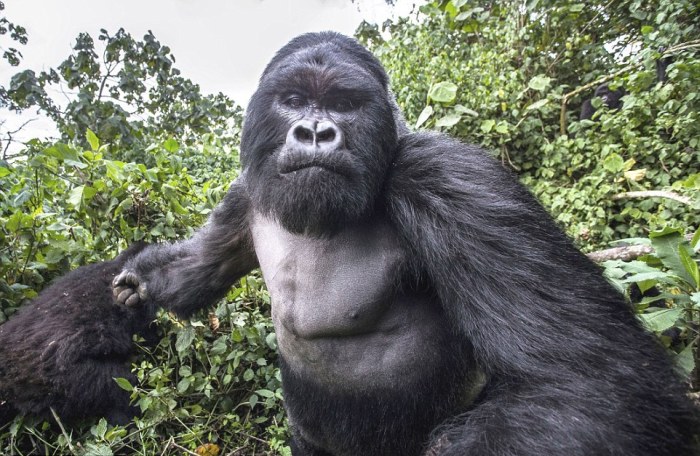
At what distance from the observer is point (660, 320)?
1986 millimetres

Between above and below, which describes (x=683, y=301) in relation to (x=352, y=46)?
below

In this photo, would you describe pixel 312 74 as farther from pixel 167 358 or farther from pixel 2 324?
pixel 2 324

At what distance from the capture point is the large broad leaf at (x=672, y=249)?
6.64ft

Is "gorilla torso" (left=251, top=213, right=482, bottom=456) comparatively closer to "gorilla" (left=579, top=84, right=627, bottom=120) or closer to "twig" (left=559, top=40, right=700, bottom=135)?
"twig" (left=559, top=40, right=700, bottom=135)

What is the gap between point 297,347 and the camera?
6.97ft

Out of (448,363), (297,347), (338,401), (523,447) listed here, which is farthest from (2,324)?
(523,447)

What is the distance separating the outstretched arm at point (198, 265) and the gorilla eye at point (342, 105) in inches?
30.9

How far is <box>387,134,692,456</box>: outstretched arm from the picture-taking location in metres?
1.47

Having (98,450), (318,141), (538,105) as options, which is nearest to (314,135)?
(318,141)

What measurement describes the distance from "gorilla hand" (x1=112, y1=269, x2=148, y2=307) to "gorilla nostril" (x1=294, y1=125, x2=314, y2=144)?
175 cm

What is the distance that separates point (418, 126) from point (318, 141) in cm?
243

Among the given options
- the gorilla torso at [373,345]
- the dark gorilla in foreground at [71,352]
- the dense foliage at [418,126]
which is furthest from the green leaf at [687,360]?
the dark gorilla in foreground at [71,352]

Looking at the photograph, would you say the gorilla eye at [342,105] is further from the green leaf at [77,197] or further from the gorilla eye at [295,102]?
the green leaf at [77,197]

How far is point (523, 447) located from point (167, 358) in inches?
94.1
